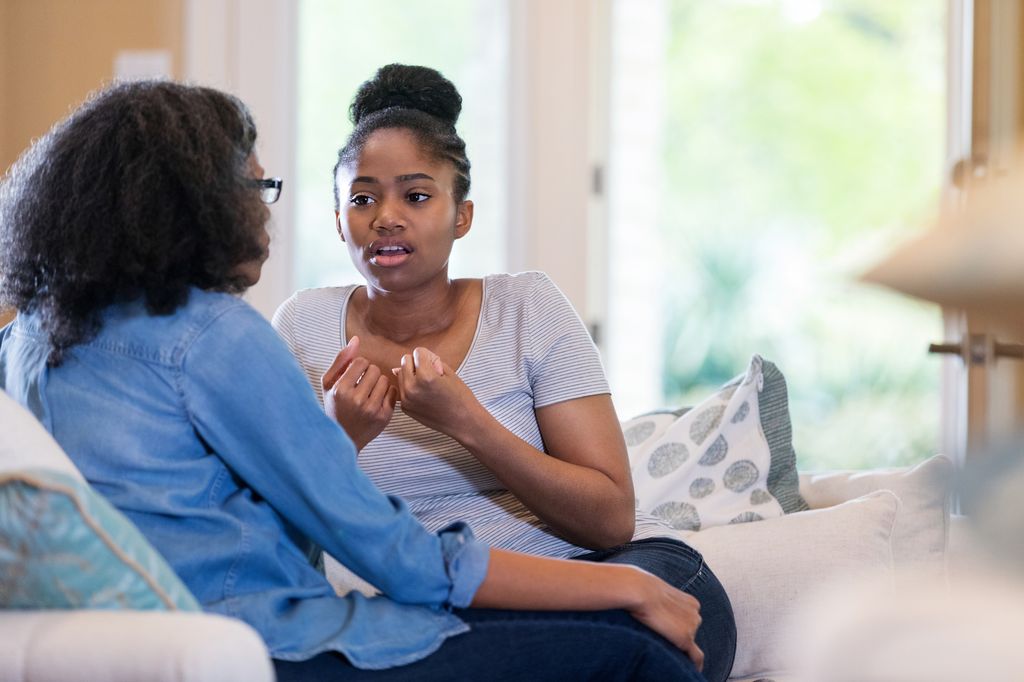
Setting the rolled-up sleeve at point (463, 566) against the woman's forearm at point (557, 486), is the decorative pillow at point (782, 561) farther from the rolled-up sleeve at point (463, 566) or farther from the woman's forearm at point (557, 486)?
the rolled-up sleeve at point (463, 566)

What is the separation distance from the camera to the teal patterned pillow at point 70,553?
0.88 meters

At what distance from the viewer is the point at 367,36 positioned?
10.7 ft

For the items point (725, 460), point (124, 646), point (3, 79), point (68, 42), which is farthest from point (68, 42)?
point (124, 646)

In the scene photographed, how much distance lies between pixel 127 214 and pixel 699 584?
33.5 inches

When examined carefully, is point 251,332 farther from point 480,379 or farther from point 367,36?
point 367,36

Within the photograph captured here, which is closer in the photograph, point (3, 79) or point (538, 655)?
point (538, 655)

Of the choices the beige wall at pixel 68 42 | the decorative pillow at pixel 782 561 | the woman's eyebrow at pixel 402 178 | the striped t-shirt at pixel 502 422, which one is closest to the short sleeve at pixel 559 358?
the striped t-shirt at pixel 502 422

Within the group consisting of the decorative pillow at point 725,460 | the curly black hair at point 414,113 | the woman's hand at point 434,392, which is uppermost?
the curly black hair at point 414,113

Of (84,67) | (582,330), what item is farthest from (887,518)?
(84,67)

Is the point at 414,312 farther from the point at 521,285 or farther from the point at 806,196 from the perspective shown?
the point at 806,196

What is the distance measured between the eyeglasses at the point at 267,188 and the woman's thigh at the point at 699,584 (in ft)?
2.04

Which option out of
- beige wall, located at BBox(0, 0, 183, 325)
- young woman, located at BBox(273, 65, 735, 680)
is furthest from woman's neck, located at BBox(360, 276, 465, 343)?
beige wall, located at BBox(0, 0, 183, 325)

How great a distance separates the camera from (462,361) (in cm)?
161

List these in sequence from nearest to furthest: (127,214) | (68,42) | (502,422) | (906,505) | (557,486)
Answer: (127,214)
(557,486)
(502,422)
(906,505)
(68,42)
